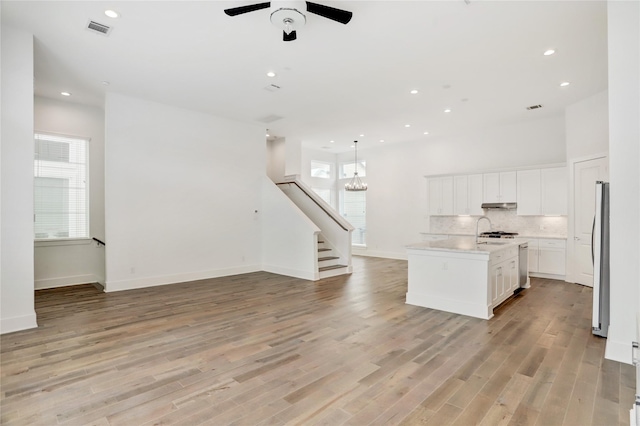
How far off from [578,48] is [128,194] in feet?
24.2

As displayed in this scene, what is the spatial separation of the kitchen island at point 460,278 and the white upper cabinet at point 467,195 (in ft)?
9.92

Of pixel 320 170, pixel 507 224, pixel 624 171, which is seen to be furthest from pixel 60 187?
pixel 507 224

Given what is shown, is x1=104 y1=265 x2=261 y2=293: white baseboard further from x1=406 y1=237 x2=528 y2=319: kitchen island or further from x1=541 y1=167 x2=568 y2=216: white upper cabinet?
x1=541 y1=167 x2=568 y2=216: white upper cabinet

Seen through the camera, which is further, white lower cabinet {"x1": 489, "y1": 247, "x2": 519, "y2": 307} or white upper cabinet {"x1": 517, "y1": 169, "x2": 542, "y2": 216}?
white upper cabinet {"x1": 517, "y1": 169, "x2": 542, "y2": 216}

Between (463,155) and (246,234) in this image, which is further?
(463,155)

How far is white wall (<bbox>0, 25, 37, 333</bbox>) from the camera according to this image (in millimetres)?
3783

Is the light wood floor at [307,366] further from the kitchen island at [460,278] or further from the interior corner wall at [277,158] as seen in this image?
the interior corner wall at [277,158]

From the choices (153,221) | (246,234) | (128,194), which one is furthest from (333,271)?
(128,194)

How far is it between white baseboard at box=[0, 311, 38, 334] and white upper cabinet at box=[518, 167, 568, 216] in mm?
8801

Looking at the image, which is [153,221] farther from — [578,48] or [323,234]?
[578,48]

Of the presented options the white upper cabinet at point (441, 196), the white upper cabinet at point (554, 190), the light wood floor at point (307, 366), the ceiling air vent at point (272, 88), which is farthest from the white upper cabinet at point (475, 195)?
the ceiling air vent at point (272, 88)

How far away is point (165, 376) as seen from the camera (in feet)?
9.02

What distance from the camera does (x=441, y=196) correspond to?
28.7 feet

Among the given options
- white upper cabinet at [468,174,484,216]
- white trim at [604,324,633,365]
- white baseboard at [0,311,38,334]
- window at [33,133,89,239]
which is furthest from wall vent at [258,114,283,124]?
white trim at [604,324,633,365]
